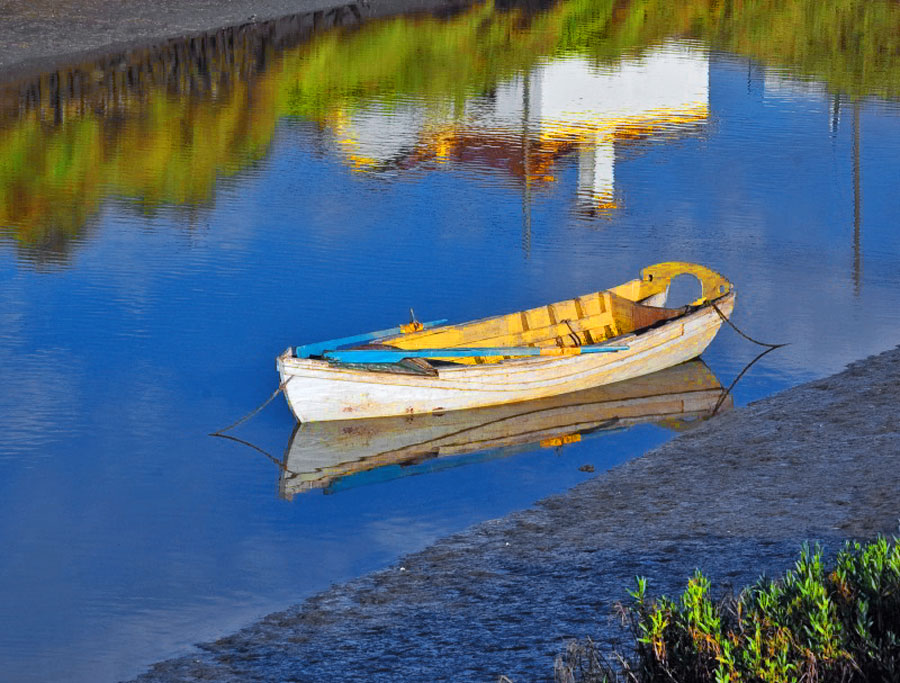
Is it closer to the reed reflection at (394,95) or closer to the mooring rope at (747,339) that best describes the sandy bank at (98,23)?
the reed reflection at (394,95)

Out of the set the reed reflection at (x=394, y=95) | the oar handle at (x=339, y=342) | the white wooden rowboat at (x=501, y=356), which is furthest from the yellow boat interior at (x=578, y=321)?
the reed reflection at (x=394, y=95)

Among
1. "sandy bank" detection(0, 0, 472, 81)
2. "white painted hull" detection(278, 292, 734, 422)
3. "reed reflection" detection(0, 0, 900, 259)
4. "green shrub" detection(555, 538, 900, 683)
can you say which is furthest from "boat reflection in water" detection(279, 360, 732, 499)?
"sandy bank" detection(0, 0, 472, 81)

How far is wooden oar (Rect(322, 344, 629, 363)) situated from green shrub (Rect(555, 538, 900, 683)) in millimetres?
Result: 9263

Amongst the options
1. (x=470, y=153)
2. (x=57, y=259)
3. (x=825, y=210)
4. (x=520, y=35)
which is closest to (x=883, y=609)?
(x=57, y=259)

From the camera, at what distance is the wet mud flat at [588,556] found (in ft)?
37.2

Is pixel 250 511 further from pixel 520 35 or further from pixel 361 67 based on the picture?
pixel 520 35

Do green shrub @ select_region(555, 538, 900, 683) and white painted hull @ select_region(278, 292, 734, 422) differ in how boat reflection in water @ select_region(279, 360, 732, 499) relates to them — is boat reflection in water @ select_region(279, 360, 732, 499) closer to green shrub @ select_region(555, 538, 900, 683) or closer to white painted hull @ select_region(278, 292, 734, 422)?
white painted hull @ select_region(278, 292, 734, 422)

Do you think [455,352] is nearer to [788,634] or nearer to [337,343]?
[337,343]

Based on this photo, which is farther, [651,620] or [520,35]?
[520,35]

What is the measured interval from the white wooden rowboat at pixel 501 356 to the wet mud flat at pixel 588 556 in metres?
1.91

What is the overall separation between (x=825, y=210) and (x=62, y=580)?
66.4ft

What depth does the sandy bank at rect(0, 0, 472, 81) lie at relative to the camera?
46062mm

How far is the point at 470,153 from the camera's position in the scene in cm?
3475

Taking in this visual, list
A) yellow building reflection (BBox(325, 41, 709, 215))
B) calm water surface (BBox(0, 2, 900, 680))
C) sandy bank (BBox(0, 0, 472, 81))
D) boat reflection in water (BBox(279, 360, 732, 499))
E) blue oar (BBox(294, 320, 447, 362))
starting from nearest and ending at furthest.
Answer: calm water surface (BBox(0, 2, 900, 680)) → boat reflection in water (BBox(279, 360, 732, 499)) → blue oar (BBox(294, 320, 447, 362)) → yellow building reflection (BBox(325, 41, 709, 215)) → sandy bank (BBox(0, 0, 472, 81))
